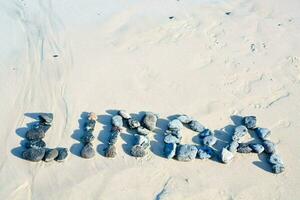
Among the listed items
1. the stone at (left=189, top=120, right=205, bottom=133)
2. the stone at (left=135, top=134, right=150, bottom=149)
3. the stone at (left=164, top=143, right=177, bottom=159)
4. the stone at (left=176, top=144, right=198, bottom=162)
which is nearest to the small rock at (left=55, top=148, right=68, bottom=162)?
the stone at (left=135, top=134, right=150, bottom=149)

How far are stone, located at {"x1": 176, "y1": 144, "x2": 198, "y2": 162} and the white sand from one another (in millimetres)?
77

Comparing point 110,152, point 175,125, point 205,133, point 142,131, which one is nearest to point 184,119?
point 175,125

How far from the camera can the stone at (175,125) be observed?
5.61 meters

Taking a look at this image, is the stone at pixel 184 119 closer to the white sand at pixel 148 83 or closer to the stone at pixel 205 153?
the white sand at pixel 148 83

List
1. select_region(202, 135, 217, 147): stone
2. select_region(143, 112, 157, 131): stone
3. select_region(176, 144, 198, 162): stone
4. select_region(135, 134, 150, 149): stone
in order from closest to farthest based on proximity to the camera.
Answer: select_region(176, 144, 198, 162): stone
select_region(135, 134, 150, 149): stone
select_region(202, 135, 217, 147): stone
select_region(143, 112, 157, 131): stone

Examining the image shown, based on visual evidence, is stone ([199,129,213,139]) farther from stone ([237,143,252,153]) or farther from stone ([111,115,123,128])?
stone ([111,115,123,128])

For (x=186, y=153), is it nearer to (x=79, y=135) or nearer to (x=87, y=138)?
(x=87, y=138)

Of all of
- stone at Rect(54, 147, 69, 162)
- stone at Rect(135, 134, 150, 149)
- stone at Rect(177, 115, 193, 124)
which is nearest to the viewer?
stone at Rect(54, 147, 69, 162)

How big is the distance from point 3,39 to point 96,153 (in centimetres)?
255

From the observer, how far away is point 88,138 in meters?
5.39

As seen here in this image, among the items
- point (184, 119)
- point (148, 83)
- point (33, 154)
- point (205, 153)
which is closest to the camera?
point (33, 154)

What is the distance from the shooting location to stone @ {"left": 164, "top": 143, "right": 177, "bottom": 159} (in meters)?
5.30

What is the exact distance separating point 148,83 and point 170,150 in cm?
123

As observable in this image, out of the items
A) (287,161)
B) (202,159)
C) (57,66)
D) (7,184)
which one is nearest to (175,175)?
(202,159)
